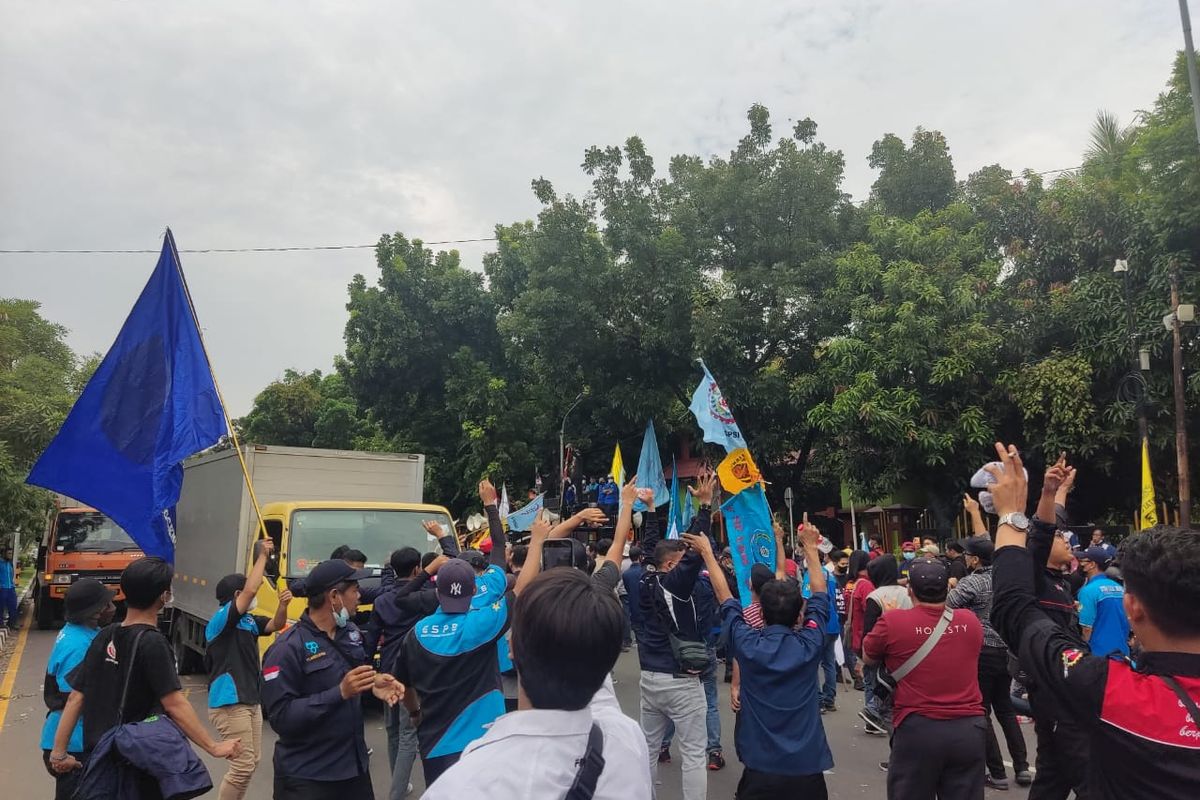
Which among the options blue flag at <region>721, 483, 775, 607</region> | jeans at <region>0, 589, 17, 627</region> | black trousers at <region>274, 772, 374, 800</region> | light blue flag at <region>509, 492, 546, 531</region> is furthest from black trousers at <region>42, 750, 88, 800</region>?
light blue flag at <region>509, 492, 546, 531</region>

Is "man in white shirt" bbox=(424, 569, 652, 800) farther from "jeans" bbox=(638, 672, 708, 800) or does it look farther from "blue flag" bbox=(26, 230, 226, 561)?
"blue flag" bbox=(26, 230, 226, 561)

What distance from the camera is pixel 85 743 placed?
3.56 meters

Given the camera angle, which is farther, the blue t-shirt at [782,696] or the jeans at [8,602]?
the jeans at [8,602]

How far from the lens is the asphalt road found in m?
6.38

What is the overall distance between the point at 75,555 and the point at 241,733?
12.5 metres

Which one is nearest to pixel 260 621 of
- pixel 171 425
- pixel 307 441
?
pixel 171 425

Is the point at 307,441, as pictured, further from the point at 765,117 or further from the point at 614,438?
the point at 765,117

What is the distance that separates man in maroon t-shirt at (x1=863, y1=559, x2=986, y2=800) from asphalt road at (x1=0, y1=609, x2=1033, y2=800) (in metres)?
0.16

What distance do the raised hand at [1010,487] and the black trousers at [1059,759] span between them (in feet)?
7.65

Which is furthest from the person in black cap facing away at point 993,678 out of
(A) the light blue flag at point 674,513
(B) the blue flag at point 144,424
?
(B) the blue flag at point 144,424

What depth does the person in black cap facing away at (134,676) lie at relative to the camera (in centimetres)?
350

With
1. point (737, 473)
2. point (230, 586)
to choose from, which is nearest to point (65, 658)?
point (230, 586)

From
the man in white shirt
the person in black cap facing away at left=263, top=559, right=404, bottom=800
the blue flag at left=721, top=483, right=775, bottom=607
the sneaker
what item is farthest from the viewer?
the blue flag at left=721, top=483, right=775, bottom=607

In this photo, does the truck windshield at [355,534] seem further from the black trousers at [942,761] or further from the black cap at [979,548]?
the black trousers at [942,761]
